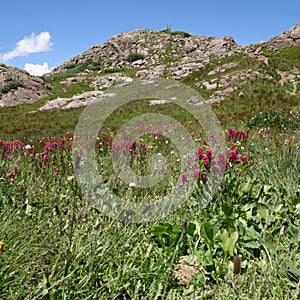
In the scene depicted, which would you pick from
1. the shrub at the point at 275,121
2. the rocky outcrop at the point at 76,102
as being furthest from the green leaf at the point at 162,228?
the rocky outcrop at the point at 76,102

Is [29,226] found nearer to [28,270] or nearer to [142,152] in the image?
[28,270]

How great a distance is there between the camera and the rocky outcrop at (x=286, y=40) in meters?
37.3

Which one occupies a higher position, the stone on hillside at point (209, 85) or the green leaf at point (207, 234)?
the stone on hillside at point (209, 85)

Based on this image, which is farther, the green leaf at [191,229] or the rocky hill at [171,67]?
the rocky hill at [171,67]

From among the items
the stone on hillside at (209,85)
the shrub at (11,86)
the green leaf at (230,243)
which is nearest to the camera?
the green leaf at (230,243)

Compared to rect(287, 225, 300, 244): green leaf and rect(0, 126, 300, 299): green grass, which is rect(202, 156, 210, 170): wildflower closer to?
rect(0, 126, 300, 299): green grass

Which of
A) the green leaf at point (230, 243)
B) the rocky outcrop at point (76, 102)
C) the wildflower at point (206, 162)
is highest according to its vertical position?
the rocky outcrop at point (76, 102)

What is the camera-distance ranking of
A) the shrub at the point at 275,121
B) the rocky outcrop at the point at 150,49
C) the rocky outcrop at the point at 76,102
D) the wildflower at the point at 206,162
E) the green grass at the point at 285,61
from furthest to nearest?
the rocky outcrop at the point at 150,49 < the rocky outcrop at the point at 76,102 < the green grass at the point at 285,61 < the shrub at the point at 275,121 < the wildflower at the point at 206,162

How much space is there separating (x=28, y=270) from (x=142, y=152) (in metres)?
3.47

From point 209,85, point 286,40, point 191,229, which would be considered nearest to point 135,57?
point 286,40

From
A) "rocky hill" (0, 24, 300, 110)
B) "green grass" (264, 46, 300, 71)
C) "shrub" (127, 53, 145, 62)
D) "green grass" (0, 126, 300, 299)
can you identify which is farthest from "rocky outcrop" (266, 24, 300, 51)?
"green grass" (0, 126, 300, 299)

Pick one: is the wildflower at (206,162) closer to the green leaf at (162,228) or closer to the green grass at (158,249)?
the green grass at (158,249)

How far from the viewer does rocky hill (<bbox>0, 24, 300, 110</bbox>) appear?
25.0 meters

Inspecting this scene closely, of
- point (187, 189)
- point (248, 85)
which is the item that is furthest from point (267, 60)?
point (187, 189)
